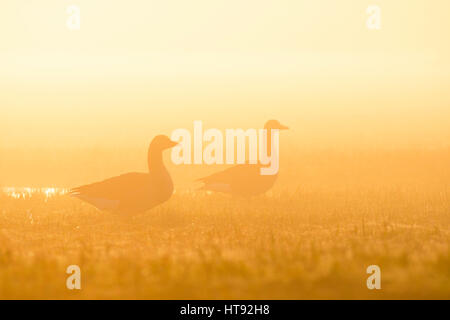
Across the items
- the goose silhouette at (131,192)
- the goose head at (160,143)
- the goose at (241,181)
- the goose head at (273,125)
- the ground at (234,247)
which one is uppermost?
the goose head at (273,125)

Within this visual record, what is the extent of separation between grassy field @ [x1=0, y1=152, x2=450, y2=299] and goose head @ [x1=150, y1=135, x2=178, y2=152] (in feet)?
4.17

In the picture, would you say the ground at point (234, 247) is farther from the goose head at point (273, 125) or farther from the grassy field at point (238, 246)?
the goose head at point (273, 125)

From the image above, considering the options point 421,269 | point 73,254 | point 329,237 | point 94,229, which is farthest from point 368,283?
point 94,229

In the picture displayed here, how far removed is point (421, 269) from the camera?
25.1 feet

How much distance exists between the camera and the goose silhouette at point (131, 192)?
11797mm

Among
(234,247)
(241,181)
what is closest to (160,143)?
(241,181)

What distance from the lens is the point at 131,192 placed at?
11.8 metres

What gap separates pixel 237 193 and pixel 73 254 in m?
6.37

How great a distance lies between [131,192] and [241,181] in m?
3.38

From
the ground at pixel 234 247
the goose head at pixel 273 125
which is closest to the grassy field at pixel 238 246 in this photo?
the ground at pixel 234 247

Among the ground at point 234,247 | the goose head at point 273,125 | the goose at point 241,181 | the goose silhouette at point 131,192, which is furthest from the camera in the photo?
the goose head at point 273,125

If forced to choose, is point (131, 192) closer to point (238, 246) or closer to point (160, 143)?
point (160, 143)

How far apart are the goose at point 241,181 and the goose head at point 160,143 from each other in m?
2.23

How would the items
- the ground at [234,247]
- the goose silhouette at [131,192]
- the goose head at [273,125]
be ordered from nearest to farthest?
the ground at [234,247], the goose silhouette at [131,192], the goose head at [273,125]
